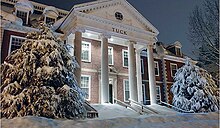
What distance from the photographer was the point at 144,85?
20766 mm

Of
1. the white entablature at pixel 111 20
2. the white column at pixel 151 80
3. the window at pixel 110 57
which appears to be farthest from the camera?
the window at pixel 110 57

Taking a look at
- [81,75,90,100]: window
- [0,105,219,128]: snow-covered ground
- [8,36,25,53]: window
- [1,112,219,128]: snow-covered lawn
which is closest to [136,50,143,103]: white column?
[81,75,90,100]: window

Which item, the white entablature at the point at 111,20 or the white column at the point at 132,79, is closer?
the white entablature at the point at 111,20

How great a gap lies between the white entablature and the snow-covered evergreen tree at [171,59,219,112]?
433cm

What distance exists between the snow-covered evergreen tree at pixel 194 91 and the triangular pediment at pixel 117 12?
4.76 meters

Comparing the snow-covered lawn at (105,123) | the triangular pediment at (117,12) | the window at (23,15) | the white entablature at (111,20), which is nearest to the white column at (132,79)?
the white entablature at (111,20)

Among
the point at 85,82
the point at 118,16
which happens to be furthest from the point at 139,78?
the point at 118,16

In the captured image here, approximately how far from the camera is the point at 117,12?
17047mm

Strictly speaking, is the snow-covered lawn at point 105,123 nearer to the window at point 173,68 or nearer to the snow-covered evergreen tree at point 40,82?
the snow-covered evergreen tree at point 40,82

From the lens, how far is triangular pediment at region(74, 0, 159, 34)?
1548 cm

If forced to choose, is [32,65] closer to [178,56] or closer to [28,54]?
[28,54]

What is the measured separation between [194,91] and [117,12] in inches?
362

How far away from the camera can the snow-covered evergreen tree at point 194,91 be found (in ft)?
52.6

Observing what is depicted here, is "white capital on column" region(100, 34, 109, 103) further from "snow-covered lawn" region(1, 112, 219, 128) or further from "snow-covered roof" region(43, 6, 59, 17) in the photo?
"snow-covered lawn" region(1, 112, 219, 128)
